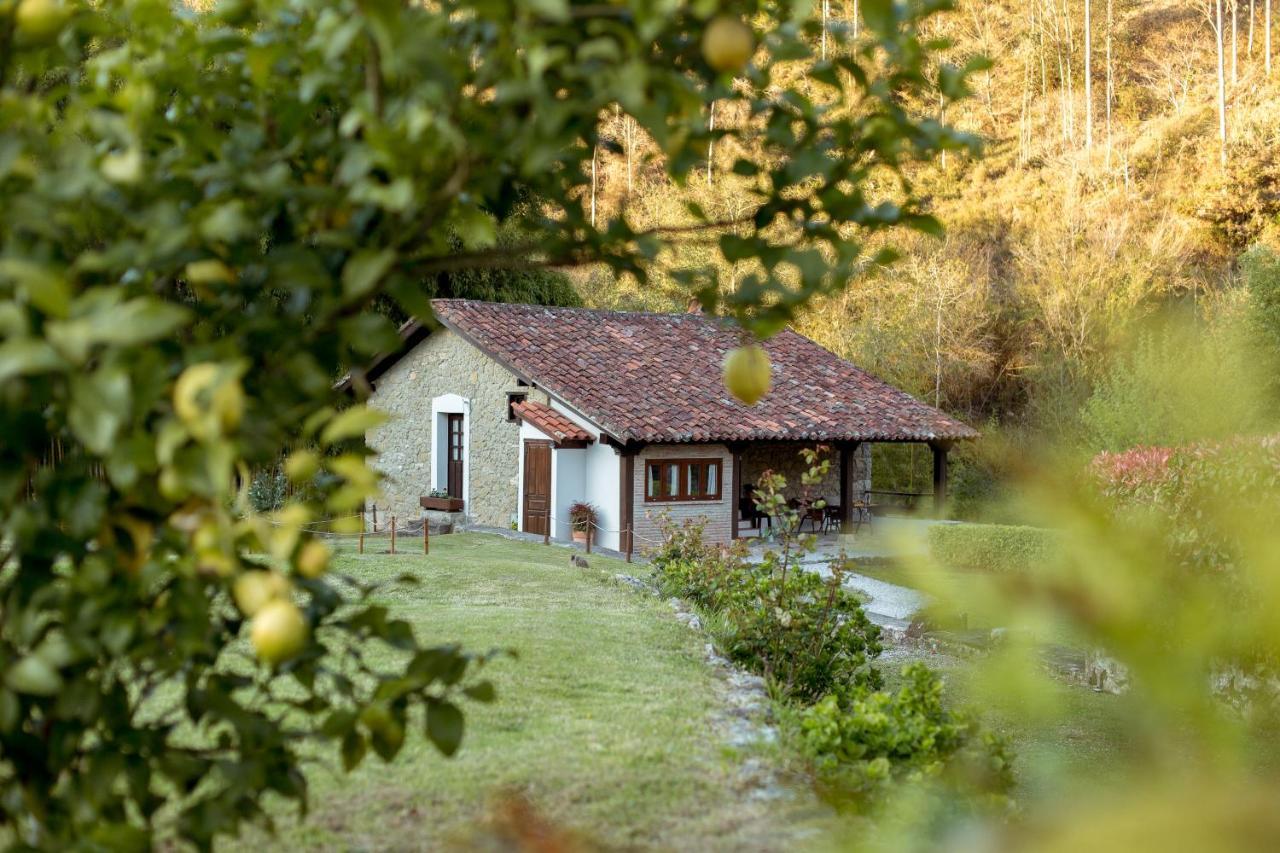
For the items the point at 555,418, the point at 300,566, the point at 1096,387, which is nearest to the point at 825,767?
the point at 300,566

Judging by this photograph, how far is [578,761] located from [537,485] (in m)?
12.6

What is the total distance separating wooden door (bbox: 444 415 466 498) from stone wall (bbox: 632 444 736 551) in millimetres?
3462

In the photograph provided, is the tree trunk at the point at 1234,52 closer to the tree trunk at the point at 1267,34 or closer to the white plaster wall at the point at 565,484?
the tree trunk at the point at 1267,34

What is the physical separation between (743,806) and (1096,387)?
18.4 metres

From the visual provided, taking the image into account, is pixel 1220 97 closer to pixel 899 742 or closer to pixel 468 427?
pixel 468 427

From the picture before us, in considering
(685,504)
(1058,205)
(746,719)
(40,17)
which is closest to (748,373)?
(40,17)

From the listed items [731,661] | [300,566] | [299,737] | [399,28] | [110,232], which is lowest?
[731,661]

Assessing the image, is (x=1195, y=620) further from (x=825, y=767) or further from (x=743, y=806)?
(x=825, y=767)

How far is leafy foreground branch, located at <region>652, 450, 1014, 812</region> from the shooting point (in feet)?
12.7

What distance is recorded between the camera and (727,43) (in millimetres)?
1582

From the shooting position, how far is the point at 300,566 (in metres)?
1.61

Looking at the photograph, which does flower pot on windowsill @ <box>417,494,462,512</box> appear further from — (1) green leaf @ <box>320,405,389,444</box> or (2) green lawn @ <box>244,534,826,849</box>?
(1) green leaf @ <box>320,405,389,444</box>

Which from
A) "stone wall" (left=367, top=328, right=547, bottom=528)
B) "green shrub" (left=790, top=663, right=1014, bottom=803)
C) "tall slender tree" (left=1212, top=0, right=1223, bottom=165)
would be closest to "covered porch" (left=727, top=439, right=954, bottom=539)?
"stone wall" (left=367, top=328, right=547, bottom=528)

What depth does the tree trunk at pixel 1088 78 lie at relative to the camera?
3484cm
